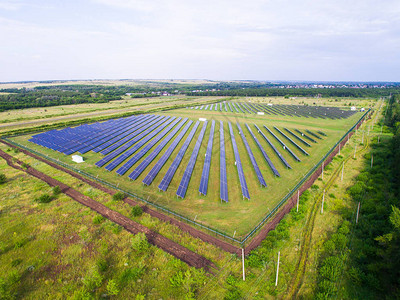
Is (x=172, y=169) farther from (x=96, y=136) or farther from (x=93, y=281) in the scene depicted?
(x=96, y=136)

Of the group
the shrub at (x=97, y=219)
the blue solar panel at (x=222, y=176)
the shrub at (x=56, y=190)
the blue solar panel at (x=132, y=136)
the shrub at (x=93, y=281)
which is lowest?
the shrub at (x=93, y=281)

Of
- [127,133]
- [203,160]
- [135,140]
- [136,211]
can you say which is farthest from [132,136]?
[136,211]

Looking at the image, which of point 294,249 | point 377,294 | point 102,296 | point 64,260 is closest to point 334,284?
point 377,294

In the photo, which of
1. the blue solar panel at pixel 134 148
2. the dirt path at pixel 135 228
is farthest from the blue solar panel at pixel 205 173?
the blue solar panel at pixel 134 148

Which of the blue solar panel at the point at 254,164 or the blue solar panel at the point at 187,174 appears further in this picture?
the blue solar panel at the point at 254,164

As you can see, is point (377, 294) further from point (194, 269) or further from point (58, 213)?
point (58, 213)

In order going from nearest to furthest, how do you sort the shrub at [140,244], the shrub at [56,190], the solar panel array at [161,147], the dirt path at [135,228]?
the dirt path at [135,228] < the shrub at [140,244] < the shrub at [56,190] < the solar panel array at [161,147]

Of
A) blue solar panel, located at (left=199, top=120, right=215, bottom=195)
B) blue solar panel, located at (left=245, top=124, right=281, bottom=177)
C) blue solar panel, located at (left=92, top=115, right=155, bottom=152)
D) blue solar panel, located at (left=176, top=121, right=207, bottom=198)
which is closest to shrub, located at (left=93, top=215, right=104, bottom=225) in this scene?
blue solar panel, located at (left=176, top=121, right=207, bottom=198)

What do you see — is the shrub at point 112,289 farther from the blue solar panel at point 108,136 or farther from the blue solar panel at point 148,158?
the blue solar panel at point 108,136
